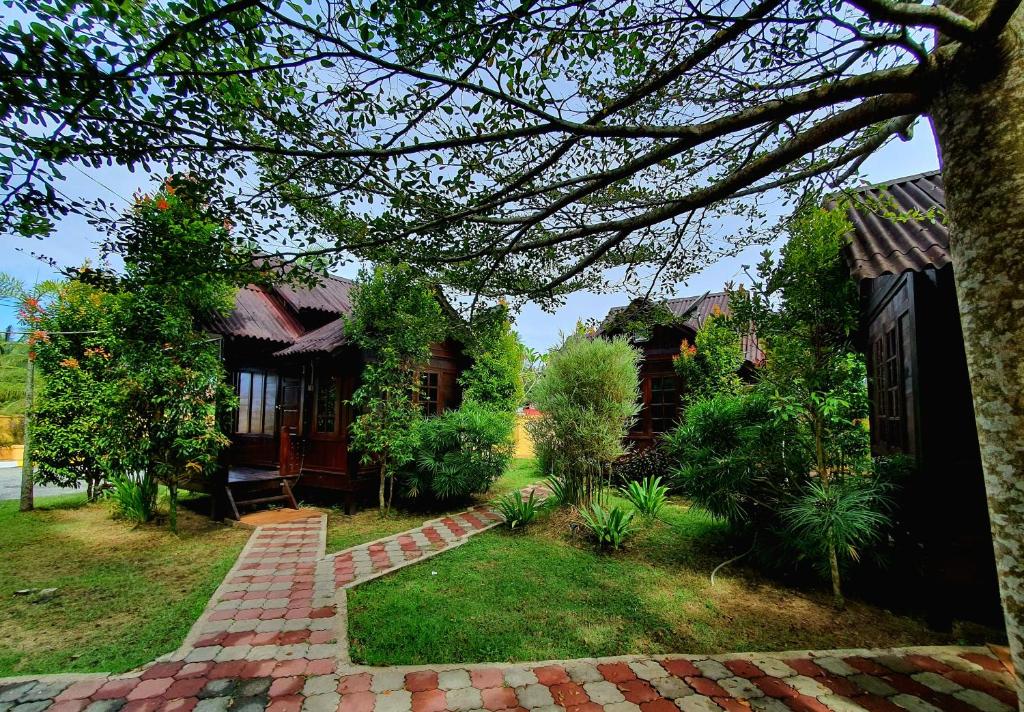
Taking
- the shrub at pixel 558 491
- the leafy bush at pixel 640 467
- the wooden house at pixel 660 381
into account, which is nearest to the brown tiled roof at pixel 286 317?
the shrub at pixel 558 491

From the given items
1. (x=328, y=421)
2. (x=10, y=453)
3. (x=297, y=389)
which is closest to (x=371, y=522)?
(x=328, y=421)

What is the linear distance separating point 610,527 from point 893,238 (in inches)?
166

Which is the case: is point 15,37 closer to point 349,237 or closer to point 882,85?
point 349,237

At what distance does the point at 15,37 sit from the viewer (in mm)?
1975

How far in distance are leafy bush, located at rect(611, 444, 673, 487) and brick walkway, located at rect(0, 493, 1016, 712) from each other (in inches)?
241

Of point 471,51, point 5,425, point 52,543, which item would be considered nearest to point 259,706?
point 471,51

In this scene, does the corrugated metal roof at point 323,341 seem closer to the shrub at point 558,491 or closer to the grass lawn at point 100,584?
the grass lawn at point 100,584

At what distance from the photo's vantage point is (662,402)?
1109cm

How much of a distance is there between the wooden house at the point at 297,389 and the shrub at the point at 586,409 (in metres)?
2.91

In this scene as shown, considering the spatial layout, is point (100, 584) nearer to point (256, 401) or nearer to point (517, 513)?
point (517, 513)

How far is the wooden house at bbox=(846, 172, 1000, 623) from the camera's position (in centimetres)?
350

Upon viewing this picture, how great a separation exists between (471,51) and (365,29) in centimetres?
57

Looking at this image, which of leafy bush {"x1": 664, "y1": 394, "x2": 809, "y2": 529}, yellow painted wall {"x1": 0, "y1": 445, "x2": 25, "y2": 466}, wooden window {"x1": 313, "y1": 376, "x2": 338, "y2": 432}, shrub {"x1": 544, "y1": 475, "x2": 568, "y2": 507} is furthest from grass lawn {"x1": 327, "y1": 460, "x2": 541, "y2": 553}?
yellow painted wall {"x1": 0, "y1": 445, "x2": 25, "y2": 466}

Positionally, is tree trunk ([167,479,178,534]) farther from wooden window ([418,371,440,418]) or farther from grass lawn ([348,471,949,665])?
wooden window ([418,371,440,418])
